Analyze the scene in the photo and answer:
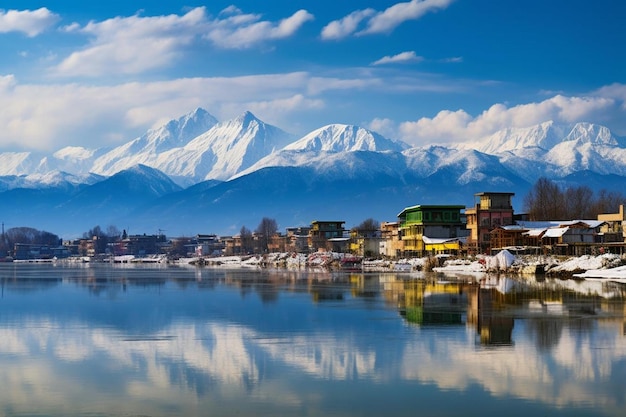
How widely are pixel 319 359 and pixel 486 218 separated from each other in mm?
85217

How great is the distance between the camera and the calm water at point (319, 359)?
64.5 feet

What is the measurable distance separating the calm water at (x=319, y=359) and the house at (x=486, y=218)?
196 ft

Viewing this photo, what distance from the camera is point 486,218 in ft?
355

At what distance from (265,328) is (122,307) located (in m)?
14.3

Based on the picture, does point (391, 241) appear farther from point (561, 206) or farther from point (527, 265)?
point (527, 265)

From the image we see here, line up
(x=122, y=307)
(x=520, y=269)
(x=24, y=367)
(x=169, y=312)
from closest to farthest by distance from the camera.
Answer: (x=24, y=367)
(x=169, y=312)
(x=122, y=307)
(x=520, y=269)

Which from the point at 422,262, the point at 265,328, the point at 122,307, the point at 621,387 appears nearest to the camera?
the point at 621,387

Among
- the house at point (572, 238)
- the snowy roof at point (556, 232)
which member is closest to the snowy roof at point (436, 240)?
the house at point (572, 238)

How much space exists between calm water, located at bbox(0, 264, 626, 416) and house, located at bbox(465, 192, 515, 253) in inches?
2354

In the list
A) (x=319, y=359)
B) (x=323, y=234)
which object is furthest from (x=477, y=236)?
(x=319, y=359)

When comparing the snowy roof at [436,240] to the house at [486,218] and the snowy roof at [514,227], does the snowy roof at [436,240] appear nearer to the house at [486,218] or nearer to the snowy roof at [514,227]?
the house at [486,218]

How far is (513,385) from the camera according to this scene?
2139 centimetres

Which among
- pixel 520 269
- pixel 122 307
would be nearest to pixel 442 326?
pixel 122 307

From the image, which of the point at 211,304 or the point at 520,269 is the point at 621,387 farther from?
the point at 520,269
